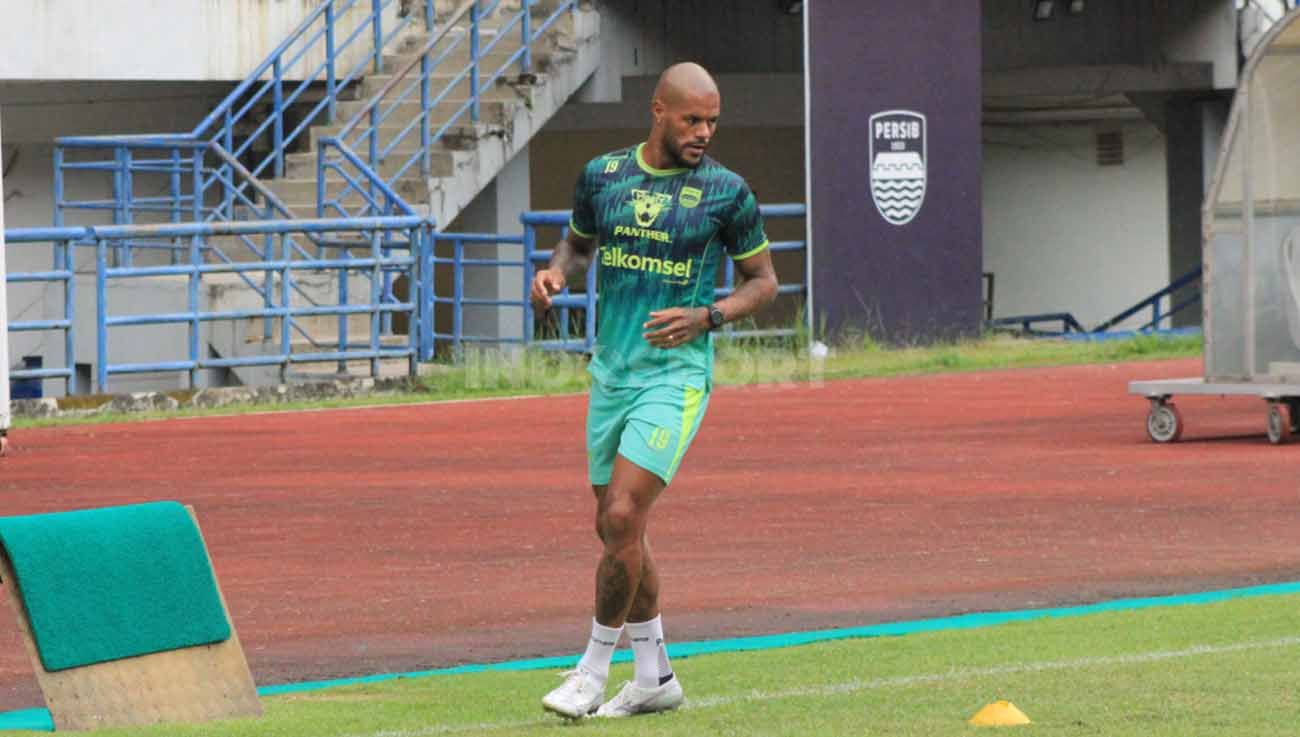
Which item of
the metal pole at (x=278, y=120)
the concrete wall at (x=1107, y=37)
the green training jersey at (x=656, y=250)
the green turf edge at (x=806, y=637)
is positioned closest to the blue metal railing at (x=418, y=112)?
the metal pole at (x=278, y=120)

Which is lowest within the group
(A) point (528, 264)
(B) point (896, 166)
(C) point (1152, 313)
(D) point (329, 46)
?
(C) point (1152, 313)

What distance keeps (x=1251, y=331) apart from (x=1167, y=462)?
1.64 m

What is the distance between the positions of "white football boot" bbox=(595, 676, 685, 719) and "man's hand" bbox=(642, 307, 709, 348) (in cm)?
104

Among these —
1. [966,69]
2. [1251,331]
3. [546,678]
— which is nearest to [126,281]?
[966,69]

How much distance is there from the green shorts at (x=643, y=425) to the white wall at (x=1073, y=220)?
98.7 ft

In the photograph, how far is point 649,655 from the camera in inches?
329

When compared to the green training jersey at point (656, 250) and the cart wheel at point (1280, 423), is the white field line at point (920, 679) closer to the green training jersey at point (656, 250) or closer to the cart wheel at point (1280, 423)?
the green training jersey at point (656, 250)

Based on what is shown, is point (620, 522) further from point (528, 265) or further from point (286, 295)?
point (528, 265)

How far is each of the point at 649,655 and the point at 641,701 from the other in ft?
0.47

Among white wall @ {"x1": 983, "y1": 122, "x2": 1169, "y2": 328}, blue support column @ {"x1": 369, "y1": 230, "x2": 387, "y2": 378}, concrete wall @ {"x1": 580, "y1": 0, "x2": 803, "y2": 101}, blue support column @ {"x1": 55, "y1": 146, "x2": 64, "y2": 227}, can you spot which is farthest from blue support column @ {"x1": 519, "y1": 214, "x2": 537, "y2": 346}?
white wall @ {"x1": 983, "y1": 122, "x2": 1169, "y2": 328}

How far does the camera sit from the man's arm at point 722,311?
8.24 meters

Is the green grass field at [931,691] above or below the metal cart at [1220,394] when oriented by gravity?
below

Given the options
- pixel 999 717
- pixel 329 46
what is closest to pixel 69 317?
pixel 329 46

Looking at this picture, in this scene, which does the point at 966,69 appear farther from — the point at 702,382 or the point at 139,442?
the point at 702,382
